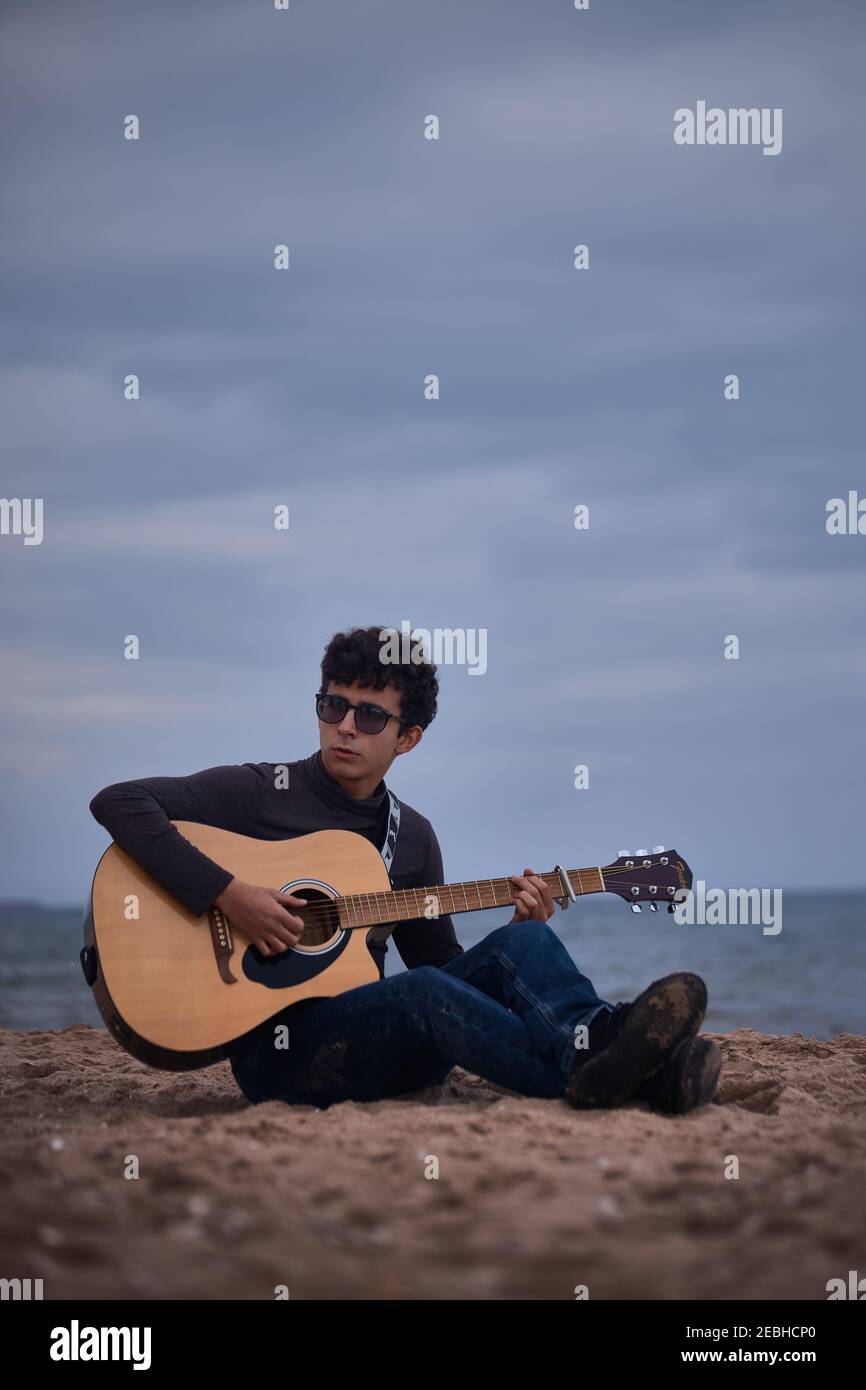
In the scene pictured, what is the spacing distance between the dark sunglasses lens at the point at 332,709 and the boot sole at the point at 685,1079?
5.59ft

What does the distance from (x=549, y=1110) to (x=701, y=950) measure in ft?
73.2

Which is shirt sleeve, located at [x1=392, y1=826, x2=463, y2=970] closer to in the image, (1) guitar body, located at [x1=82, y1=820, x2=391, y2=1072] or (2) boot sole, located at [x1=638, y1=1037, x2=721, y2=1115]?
(1) guitar body, located at [x1=82, y1=820, x2=391, y2=1072]

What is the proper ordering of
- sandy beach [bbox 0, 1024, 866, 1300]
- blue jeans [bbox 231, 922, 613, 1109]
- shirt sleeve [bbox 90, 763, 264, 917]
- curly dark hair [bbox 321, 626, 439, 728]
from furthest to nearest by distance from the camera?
curly dark hair [bbox 321, 626, 439, 728], shirt sleeve [bbox 90, 763, 264, 917], blue jeans [bbox 231, 922, 613, 1109], sandy beach [bbox 0, 1024, 866, 1300]

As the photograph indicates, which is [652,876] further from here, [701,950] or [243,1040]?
[701,950]

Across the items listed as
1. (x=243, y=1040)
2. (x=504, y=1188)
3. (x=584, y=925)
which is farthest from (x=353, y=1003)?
(x=584, y=925)

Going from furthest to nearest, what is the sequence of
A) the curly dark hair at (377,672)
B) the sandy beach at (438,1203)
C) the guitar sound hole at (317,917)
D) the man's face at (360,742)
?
the curly dark hair at (377,672)
the man's face at (360,742)
the guitar sound hole at (317,917)
the sandy beach at (438,1203)

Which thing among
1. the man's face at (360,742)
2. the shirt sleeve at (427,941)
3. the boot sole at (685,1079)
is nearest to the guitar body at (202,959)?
the shirt sleeve at (427,941)

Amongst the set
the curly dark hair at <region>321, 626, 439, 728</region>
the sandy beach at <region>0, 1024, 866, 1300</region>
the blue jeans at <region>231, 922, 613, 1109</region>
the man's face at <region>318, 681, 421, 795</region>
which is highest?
the curly dark hair at <region>321, 626, 439, 728</region>

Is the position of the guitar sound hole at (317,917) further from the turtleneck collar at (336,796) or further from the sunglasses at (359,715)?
the sunglasses at (359,715)

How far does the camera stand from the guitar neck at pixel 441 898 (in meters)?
4.10

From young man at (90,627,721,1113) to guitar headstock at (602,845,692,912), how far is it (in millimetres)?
324

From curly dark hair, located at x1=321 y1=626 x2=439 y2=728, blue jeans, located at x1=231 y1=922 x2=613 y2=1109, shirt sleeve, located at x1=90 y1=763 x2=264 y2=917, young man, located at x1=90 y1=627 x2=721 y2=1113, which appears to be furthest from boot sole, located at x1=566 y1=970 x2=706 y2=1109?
curly dark hair, located at x1=321 y1=626 x2=439 y2=728

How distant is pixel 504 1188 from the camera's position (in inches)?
102

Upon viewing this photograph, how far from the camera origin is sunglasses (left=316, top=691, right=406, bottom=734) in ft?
14.5
